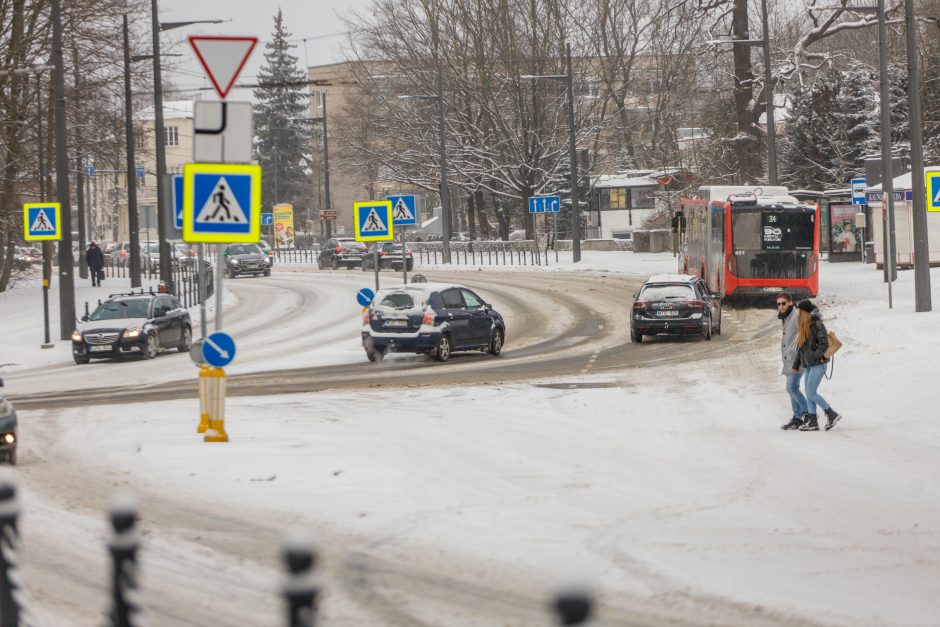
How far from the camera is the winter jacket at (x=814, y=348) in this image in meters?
16.7

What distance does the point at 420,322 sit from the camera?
92.1 ft

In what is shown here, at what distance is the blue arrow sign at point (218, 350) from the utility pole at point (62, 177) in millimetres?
19057

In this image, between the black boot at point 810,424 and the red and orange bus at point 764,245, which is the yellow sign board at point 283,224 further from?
the black boot at point 810,424

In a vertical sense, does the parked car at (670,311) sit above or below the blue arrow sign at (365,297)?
below

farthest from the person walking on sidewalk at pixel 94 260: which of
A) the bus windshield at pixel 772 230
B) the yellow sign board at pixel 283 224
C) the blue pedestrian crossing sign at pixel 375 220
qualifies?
the yellow sign board at pixel 283 224

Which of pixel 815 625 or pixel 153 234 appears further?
pixel 153 234

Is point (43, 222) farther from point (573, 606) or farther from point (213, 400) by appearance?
point (573, 606)

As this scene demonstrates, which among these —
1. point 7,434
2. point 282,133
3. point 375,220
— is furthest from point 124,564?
point 282,133

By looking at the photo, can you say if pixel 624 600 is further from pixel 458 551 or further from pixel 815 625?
pixel 458 551

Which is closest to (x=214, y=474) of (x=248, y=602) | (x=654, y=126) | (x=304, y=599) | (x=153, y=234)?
(x=248, y=602)

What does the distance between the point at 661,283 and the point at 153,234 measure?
3880 inches

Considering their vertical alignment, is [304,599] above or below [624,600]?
above

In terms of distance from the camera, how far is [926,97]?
6044cm

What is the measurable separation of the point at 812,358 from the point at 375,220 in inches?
539
